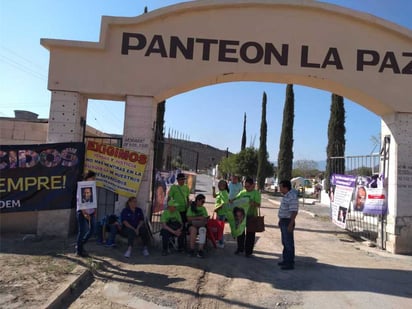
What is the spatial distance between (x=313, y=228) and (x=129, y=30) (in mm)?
8999

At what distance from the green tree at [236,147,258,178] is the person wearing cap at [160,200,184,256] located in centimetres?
3180

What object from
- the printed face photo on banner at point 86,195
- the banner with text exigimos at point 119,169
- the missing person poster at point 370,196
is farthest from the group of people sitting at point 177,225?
the missing person poster at point 370,196

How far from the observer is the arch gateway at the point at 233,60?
8969 mm

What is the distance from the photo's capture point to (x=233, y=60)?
9141 mm

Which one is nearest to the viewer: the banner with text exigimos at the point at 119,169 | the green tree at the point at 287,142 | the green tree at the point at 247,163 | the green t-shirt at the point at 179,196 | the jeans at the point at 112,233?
the jeans at the point at 112,233

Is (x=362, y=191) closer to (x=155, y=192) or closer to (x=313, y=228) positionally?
(x=313, y=228)

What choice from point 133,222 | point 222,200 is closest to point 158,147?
point 222,200

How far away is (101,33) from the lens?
898cm

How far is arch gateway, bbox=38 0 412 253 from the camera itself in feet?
29.4

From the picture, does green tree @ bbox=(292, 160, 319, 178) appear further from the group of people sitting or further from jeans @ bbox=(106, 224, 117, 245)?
jeans @ bbox=(106, 224, 117, 245)

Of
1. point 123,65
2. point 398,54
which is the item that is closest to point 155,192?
point 123,65

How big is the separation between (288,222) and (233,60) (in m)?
3.92

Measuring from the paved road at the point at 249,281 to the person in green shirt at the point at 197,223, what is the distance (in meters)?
0.26

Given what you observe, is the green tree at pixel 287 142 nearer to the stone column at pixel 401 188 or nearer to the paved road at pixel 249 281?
the stone column at pixel 401 188
